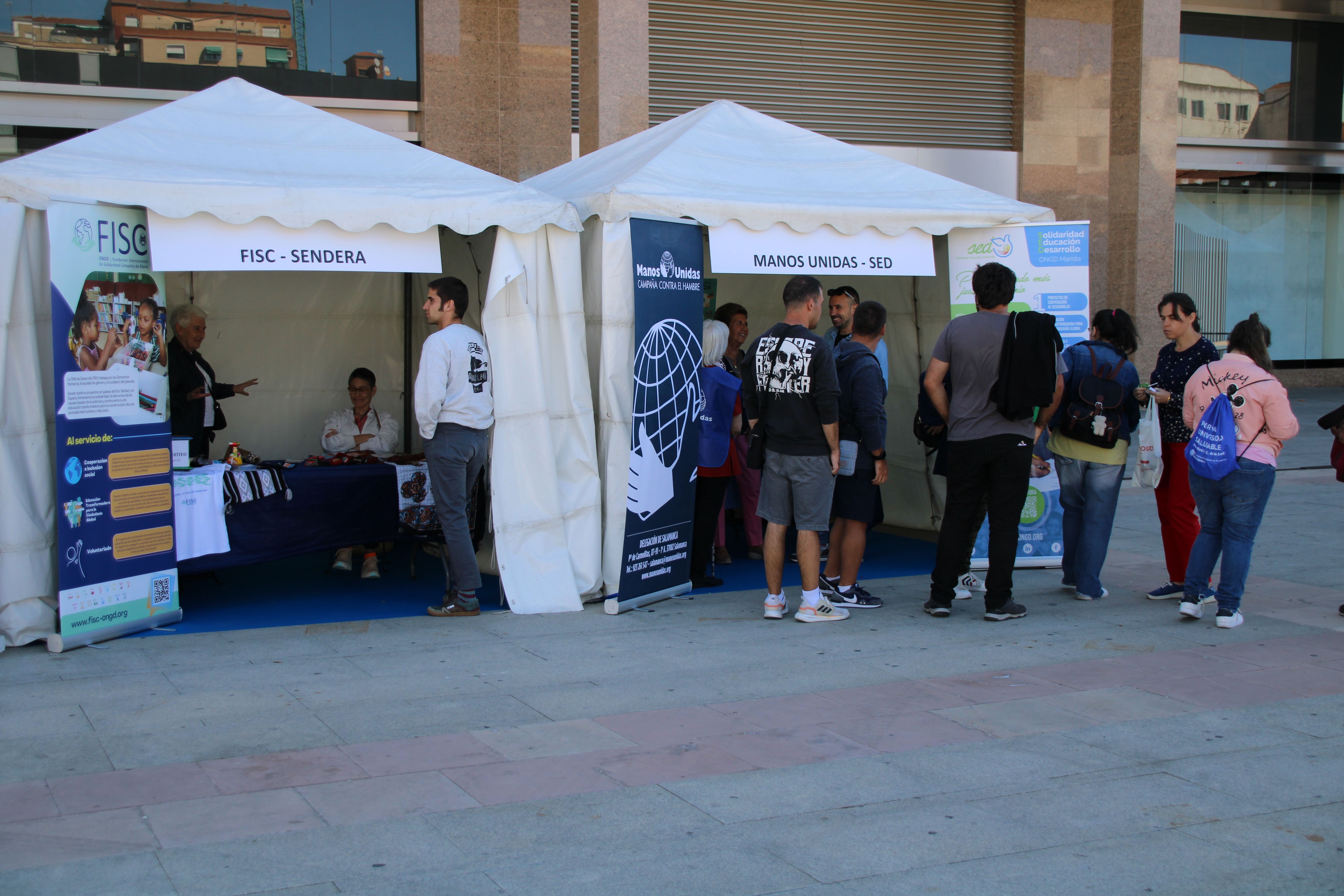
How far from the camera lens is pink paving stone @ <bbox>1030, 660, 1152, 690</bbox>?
5.30 m

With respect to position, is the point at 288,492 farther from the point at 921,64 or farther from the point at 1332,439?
the point at 1332,439

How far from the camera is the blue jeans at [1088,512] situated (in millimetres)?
6840

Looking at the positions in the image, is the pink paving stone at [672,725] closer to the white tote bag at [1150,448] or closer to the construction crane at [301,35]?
the white tote bag at [1150,448]

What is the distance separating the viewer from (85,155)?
5.91 m

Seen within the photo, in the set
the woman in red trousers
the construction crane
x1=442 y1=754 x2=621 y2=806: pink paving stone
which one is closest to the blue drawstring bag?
the woman in red trousers

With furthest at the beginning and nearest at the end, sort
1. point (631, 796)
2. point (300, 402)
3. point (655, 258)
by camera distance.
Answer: point (300, 402) < point (655, 258) < point (631, 796)

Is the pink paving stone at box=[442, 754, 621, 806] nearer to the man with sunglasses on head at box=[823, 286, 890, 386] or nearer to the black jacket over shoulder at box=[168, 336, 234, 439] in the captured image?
the black jacket over shoulder at box=[168, 336, 234, 439]

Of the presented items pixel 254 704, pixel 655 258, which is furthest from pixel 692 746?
pixel 655 258

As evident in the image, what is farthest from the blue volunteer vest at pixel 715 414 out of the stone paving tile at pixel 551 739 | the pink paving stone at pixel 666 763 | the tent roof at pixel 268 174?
the pink paving stone at pixel 666 763

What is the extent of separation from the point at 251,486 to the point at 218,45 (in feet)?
24.9

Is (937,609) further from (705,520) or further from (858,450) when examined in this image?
(705,520)

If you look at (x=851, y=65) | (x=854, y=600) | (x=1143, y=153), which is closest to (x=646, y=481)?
(x=854, y=600)

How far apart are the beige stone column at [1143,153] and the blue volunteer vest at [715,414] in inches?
439

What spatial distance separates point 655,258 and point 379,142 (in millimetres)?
1905
